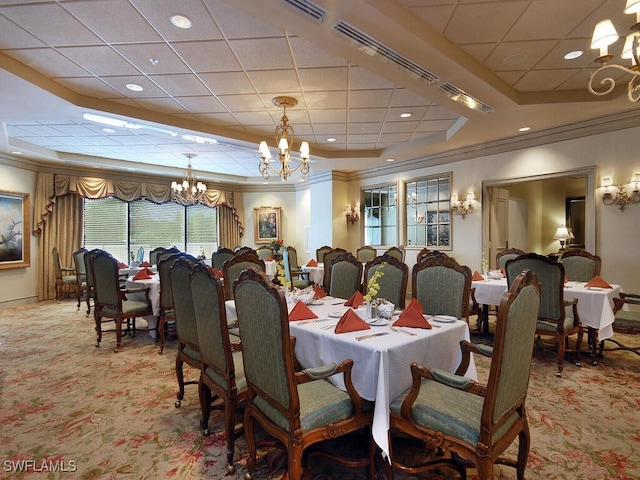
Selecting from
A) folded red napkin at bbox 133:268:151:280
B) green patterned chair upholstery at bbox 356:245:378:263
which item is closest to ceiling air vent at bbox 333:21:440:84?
green patterned chair upholstery at bbox 356:245:378:263

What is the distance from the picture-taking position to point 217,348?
6.85 feet

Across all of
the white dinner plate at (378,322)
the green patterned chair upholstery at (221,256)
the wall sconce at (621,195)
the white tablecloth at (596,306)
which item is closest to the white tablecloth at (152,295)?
the green patterned chair upholstery at (221,256)

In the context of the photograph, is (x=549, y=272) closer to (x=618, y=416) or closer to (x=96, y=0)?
(x=618, y=416)

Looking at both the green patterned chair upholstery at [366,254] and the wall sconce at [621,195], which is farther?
the green patterned chair upholstery at [366,254]

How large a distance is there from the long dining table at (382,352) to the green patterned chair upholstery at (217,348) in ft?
1.51

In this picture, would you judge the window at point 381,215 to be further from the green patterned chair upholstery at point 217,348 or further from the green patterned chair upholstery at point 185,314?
the green patterned chair upholstery at point 217,348

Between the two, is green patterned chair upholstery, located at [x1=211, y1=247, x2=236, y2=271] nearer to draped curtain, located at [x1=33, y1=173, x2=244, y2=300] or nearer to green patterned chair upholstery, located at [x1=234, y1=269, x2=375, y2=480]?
green patterned chair upholstery, located at [x1=234, y1=269, x2=375, y2=480]

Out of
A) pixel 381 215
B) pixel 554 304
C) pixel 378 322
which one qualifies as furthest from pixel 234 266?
pixel 381 215

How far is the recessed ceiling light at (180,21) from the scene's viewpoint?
8.85ft

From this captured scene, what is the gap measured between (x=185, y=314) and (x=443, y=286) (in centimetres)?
201

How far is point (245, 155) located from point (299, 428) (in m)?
6.19

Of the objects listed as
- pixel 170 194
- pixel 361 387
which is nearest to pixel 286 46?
pixel 361 387

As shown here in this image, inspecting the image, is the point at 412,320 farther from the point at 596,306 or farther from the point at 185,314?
the point at 596,306

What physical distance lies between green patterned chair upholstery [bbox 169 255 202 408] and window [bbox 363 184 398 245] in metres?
6.09
